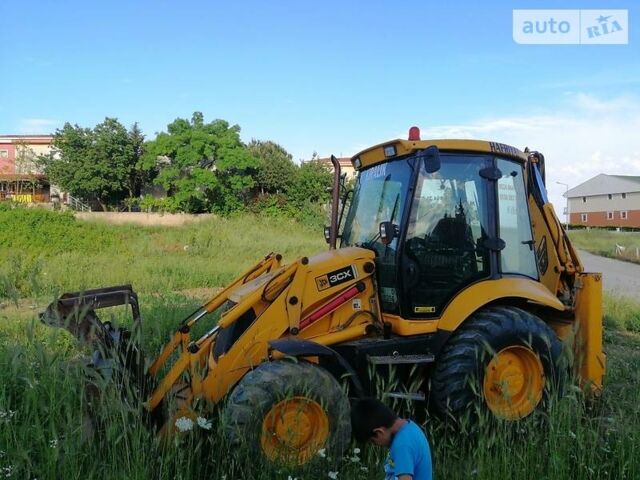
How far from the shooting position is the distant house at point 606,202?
58031 mm

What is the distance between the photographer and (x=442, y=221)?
15.1ft

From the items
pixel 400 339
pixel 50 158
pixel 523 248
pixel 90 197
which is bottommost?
pixel 400 339

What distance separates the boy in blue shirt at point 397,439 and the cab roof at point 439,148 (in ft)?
8.13

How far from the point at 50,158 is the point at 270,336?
35939 mm

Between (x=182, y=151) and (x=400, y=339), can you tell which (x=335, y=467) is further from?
(x=182, y=151)

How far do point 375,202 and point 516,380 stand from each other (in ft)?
6.19

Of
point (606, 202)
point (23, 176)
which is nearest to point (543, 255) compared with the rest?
point (23, 176)

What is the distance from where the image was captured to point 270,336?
4164mm

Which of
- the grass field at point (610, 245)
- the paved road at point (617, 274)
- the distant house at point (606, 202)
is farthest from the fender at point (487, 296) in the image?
the distant house at point (606, 202)

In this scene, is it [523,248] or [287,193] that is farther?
[287,193]

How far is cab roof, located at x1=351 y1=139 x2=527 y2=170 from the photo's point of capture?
4633 millimetres

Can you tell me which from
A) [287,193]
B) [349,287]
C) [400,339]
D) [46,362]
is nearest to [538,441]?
[400,339]

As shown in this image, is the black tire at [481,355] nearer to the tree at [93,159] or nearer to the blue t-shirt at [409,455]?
the blue t-shirt at [409,455]

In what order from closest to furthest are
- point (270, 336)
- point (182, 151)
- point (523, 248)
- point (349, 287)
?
point (270, 336) < point (349, 287) < point (523, 248) < point (182, 151)
